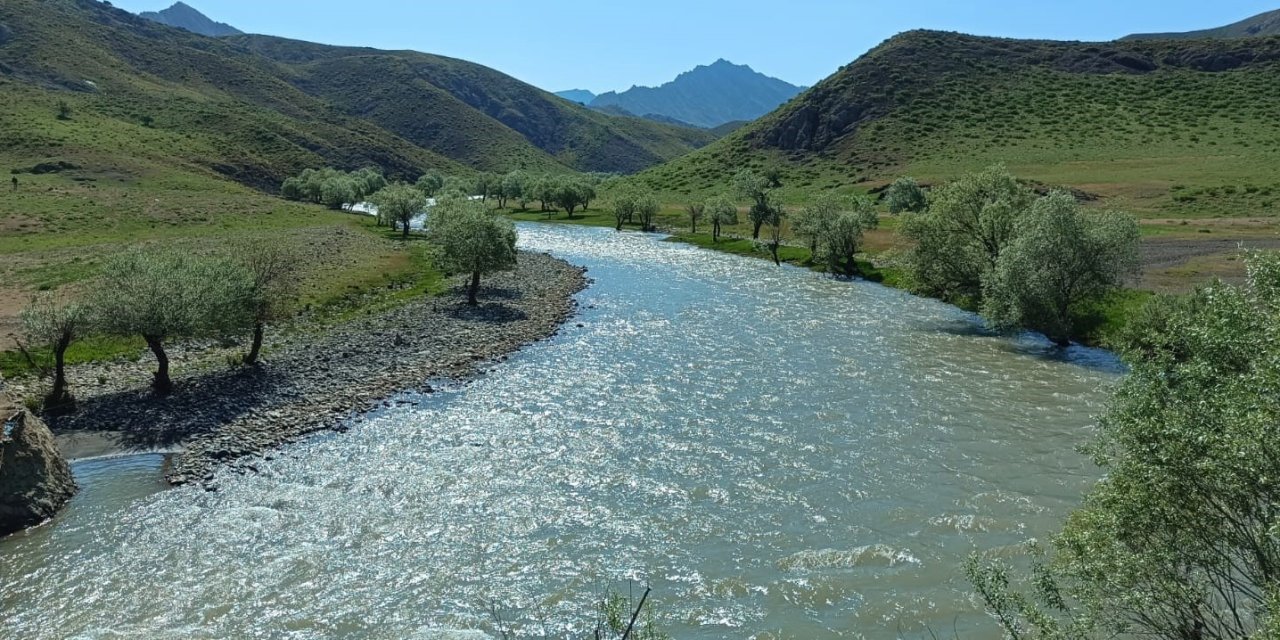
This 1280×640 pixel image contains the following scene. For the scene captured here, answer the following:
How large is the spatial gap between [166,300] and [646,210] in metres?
109

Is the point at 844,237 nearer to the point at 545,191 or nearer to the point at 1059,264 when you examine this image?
the point at 1059,264

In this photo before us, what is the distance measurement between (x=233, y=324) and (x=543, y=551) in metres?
27.1

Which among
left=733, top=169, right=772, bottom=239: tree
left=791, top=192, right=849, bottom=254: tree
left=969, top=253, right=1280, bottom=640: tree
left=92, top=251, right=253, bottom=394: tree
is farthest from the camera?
left=733, top=169, right=772, bottom=239: tree

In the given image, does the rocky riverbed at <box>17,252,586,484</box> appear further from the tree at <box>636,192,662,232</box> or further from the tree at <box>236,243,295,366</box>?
the tree at <box>636,192,662,232</box>

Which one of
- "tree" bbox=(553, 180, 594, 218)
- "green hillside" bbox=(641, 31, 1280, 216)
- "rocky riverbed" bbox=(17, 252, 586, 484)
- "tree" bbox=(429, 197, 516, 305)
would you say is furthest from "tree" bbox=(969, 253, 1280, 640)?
"tree" bbox=(553, 180, 594, 218)

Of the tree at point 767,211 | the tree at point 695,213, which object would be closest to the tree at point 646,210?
the tree at point 695,213

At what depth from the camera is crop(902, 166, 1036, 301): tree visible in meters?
53.2

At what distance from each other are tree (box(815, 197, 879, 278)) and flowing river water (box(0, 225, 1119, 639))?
3639cm

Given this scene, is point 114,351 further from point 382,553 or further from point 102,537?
point 382,553

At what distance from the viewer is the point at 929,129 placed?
18150 centimetres

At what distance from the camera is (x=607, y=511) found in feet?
81.0

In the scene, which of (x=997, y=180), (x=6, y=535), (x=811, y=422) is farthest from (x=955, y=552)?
(x=997, y=180)

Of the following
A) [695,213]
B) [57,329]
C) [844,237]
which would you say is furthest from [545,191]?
[57,329]

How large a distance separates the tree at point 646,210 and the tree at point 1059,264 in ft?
318
